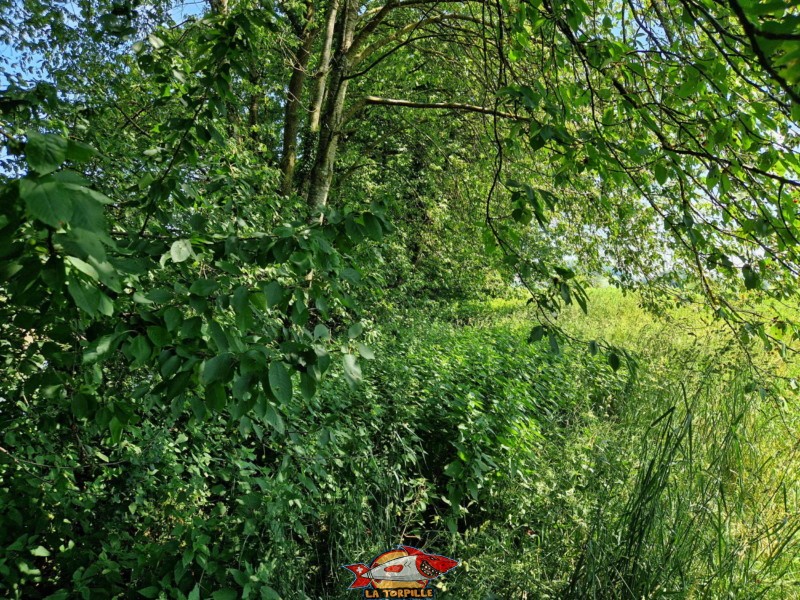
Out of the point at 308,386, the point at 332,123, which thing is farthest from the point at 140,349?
the point at 332,123

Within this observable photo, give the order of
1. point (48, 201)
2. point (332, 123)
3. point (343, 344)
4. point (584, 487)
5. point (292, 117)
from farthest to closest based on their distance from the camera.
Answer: point (292, 117), point (332, 123), point (584, 487), point (343, 344), point (48, 201)

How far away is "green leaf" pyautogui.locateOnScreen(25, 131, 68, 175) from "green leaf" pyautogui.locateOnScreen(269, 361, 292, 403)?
0.69 m

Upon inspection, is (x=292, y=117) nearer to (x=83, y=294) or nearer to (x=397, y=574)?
(x=397, y=574)

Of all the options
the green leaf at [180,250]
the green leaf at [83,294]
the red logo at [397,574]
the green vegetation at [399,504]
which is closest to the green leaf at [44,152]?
the green leaf at [83,294]

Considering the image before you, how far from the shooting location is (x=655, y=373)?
18.3ft

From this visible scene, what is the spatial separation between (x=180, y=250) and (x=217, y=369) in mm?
442

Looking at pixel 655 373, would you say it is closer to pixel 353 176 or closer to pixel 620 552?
pixel 620 552

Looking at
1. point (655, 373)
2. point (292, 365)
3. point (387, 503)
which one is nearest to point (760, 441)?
point (655, 373)

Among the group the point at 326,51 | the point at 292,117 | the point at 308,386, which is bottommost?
the point at 308,386

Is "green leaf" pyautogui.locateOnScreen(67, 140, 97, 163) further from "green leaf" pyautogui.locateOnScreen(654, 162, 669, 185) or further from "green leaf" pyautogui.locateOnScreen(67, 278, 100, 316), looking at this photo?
"green leaf" pyautogui.locateOnScreen(654, 162, 669, 185)

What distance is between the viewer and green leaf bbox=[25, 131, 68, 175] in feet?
3.16

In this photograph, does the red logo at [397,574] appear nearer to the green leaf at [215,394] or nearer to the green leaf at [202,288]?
the green leaf at [215,394]

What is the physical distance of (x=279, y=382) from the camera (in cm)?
144

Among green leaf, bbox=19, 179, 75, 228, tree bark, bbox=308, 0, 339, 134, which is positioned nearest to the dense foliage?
green leaf, bbox=19, 179, 75, 228
